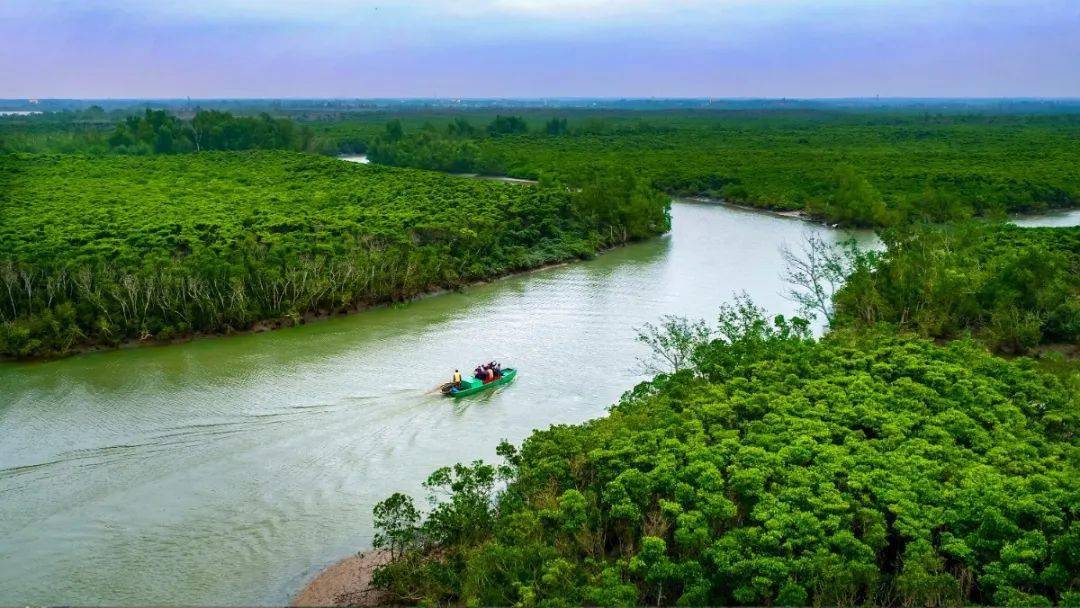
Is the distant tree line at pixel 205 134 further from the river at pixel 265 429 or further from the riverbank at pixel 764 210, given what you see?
the river at pixel 265 429

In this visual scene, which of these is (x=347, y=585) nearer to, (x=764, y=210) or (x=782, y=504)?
(x=782, y=504)

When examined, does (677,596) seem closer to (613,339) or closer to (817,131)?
(613,339)

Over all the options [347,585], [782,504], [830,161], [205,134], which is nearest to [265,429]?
[347,585]

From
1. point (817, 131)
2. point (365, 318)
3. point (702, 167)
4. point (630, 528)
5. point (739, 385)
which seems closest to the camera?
point (630, 528)

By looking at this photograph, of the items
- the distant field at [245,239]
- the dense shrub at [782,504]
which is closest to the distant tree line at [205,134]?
the distant field at [245,239]

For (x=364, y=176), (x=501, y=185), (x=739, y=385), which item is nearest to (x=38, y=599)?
(x=739, y=385)

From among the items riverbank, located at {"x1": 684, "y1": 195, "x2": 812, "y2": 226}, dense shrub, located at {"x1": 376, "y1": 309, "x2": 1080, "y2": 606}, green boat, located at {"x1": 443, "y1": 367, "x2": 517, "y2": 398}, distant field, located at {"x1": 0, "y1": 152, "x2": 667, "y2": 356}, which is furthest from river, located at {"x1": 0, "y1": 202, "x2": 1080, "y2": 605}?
riverbank, located at {"x1": 684, "y1": 195, "x2": 812, "y2": 226}

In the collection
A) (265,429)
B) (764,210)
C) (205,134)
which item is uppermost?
(205,134)
